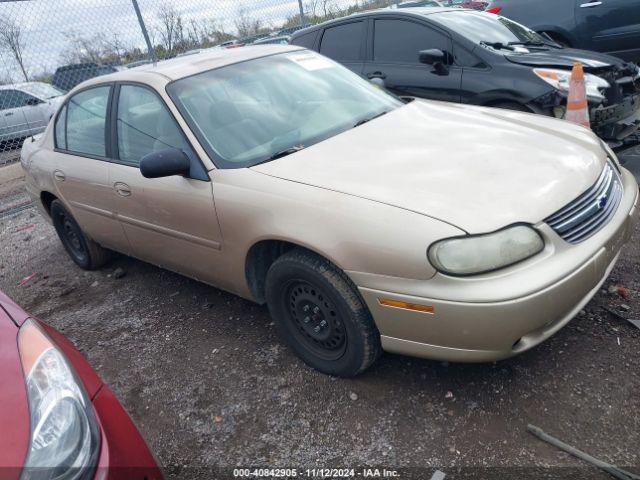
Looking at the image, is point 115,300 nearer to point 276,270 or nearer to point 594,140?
point 276,270

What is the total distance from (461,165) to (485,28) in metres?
3.52

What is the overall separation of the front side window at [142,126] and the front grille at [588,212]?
193 centimetres

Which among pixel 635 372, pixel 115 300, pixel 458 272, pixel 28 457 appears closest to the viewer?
pixel 28 457

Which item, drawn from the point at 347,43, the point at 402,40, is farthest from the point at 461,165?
the point at 347,43

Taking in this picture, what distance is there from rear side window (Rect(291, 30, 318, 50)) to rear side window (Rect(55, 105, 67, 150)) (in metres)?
3.06

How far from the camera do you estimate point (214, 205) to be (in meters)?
2.78

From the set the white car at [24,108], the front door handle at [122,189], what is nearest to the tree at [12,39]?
the white car at [24,108]

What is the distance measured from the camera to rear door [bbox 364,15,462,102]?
506cm

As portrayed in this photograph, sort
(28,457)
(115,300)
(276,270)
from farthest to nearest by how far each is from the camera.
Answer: (115,300), (276,270), (28,457)

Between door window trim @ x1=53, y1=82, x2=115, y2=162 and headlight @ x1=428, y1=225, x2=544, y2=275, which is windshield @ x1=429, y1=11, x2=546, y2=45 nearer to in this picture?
door window trim @ x1=53, y1=82, x2=115, y2=162

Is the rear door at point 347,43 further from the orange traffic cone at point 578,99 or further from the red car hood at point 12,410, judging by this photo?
the red car hood at point 12,410

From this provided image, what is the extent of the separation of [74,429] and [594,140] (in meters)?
2.88

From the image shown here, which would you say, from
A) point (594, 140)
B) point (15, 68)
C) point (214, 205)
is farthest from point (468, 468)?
point (15, 68)

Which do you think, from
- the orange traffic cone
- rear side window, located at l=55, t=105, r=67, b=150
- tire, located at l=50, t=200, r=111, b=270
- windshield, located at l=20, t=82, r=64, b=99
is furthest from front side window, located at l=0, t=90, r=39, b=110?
the orange traffic cone
